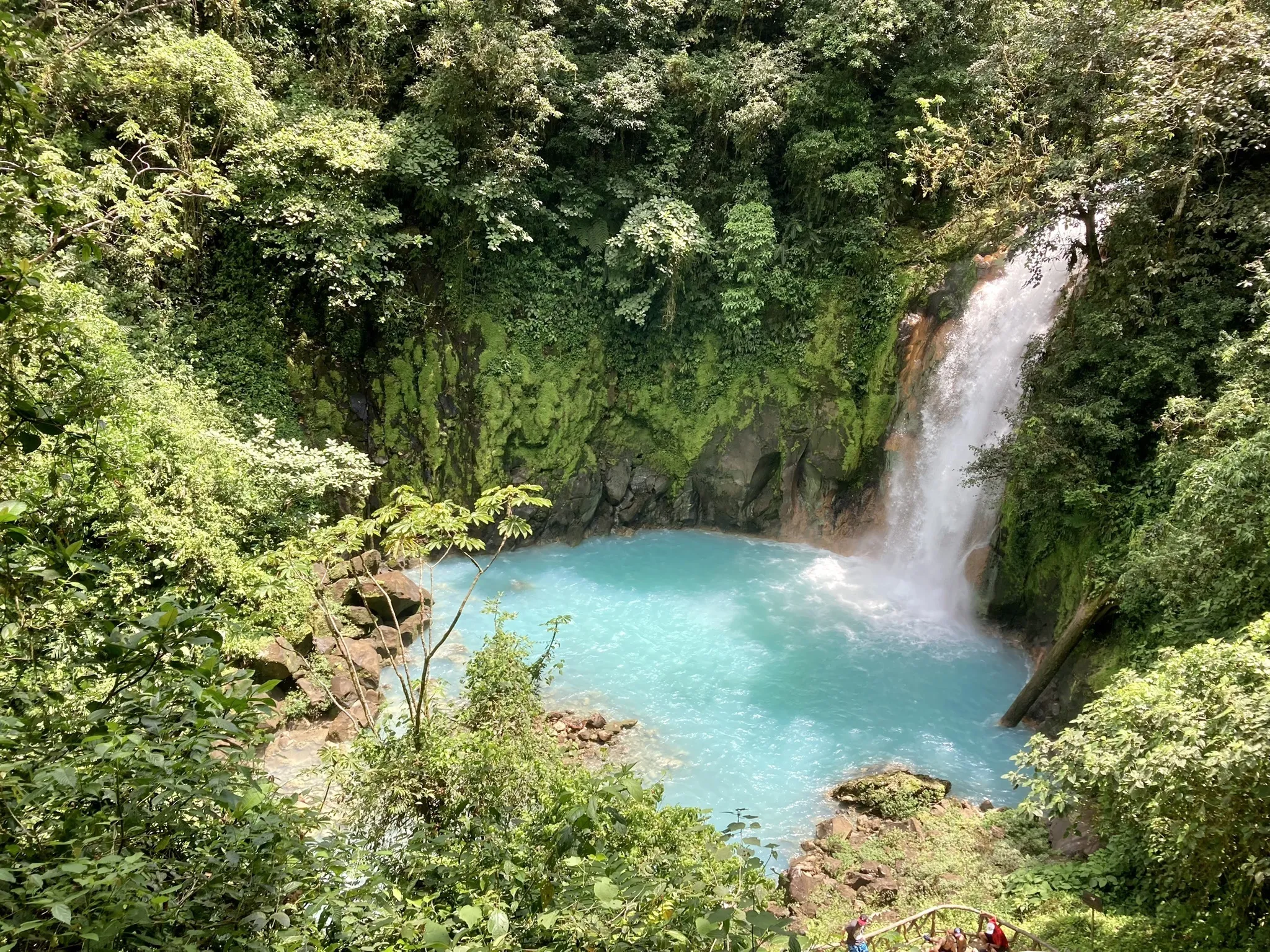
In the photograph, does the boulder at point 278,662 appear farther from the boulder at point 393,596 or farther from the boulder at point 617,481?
the boulder at point 617,481

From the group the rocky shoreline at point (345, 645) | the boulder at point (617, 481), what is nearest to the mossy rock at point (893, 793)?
the rocky shoreline at point (345, 645)

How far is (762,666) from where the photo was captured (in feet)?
40.1

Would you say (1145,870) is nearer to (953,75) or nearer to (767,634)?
(767,634)

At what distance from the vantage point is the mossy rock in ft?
29.0

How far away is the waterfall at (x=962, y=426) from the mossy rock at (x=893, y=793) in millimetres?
4836

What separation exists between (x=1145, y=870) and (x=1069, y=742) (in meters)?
1.74

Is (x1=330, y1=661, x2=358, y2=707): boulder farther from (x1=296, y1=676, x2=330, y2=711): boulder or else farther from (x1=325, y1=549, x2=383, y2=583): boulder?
(x1=325, y1=549, x2=383, y2=583): boulder

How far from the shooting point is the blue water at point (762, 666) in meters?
9.90

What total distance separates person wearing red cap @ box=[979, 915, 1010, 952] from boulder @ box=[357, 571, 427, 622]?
8.66 m

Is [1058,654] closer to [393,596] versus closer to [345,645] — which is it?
[345,645]

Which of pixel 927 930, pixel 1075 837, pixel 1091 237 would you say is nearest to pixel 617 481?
pixel 1091 237

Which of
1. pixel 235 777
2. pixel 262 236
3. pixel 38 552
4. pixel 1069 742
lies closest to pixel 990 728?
pixel 1069 742

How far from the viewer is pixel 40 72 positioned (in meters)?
9.59

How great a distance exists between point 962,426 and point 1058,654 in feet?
16.4
